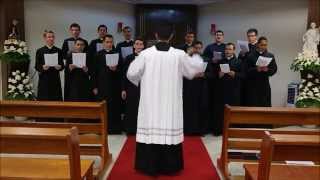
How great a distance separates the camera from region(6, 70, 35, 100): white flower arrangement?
24.5ft

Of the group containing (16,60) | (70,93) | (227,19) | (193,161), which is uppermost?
(227,19)

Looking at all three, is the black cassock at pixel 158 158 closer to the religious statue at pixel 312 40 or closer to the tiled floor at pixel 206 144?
the tiled floor at pixel 206 144

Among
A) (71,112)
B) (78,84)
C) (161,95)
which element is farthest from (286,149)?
(78,84)

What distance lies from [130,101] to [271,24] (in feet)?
12.5

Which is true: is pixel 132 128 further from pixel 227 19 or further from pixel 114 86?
pixel 227 19

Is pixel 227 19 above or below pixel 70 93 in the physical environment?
above

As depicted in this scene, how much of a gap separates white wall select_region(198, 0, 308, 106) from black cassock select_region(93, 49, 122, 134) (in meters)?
2.61

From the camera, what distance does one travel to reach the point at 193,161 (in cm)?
530

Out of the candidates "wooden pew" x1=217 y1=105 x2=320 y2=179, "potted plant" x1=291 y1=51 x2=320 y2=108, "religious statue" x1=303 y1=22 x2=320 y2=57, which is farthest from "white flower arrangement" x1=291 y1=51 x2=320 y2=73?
"wooden pew" x1=217 y1=105 x2=320 y2=179

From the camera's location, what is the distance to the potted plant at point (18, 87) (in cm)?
746

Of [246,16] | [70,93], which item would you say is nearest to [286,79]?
[246,16]

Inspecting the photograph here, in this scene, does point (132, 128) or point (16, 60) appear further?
point (16, 60)

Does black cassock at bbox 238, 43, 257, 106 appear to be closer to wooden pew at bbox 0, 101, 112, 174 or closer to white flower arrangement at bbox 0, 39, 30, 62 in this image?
wooden pew at bbox 0, 101, 112, 174

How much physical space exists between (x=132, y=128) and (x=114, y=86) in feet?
2.48
